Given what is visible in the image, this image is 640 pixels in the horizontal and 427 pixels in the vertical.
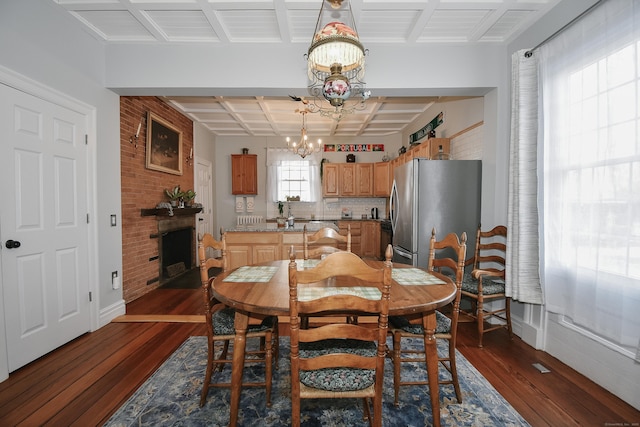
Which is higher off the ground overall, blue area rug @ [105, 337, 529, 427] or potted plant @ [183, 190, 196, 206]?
potted plant @ [183, 190, 196, 206]

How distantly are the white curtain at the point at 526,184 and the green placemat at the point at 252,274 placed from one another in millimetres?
2097

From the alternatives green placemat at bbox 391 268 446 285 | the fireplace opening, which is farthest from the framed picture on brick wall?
green placemat at bbox 391 268 446 285

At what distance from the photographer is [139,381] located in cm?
197

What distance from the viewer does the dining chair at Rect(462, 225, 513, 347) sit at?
2500 millimetres

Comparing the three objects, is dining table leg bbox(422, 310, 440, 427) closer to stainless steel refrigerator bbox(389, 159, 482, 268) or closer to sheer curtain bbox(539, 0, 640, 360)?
sheer curtain bbox(539, 0, 640, 360)

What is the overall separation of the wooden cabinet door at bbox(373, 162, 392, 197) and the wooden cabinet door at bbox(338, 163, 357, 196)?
1.63 feet

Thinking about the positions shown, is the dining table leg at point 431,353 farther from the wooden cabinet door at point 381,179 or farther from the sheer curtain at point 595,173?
the wooden cabinet door at point 381,179

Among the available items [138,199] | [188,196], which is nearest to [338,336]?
[138,199]

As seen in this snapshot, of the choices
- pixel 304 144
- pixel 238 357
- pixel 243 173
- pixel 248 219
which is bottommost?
pixel 238 357

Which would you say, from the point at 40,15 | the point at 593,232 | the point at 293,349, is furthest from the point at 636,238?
the point at 40,15

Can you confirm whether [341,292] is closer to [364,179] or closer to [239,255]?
[239,255]

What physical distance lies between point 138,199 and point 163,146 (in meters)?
1.09

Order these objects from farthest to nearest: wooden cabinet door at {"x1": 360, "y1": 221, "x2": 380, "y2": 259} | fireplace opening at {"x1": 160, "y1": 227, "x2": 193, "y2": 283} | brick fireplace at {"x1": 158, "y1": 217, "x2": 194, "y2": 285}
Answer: wooden cabinet door at {"x1": 360, "y1": 221, "x2": 380, "y2": 259}
fireplace opening at {"x1": 160, "y1": 227, "x2": 193, "y2": 283}
brick fireplace at {"x1": 158, "y1": 217, "x2": 194, "y2": 285}

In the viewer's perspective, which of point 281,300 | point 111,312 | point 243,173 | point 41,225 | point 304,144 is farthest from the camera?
point 243,173
